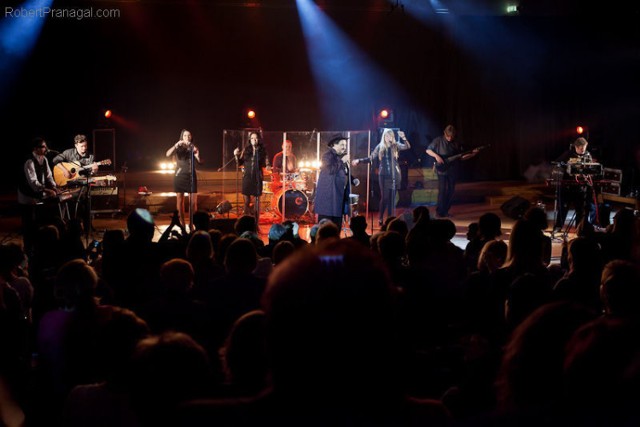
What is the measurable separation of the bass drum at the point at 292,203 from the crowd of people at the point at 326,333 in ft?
20.9

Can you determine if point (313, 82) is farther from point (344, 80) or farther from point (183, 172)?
point (183, 172)

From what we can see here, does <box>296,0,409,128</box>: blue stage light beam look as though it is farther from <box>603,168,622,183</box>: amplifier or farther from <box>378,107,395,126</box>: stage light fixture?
<box>603,168,622,183</box>: amplifier

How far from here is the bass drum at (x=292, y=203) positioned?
1376cm

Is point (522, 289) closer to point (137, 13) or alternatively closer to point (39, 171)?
point (39, 171)

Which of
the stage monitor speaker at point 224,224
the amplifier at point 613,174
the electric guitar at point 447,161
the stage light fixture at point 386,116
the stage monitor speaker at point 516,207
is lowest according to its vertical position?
the stage monitor speaker at point 224,224

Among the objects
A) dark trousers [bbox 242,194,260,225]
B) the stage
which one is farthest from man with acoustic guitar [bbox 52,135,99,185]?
dark trousers [bbox 242,194,260,225]

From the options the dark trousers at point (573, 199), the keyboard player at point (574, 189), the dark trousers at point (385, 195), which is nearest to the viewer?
the keyboard player at point (574, 189)

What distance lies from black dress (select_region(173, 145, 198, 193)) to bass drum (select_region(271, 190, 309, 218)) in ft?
5.95

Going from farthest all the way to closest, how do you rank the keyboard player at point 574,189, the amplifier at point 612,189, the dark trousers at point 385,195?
the amplifier at point 612,189
the dark trousers at point 385,195
the keyboard player at point 574,189

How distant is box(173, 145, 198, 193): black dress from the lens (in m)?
12.6

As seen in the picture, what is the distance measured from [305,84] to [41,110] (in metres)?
7.43

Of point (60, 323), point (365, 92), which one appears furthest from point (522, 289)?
point (365, 92)

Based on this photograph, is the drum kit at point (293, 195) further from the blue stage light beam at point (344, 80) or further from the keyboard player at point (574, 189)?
the blue stage light beam at point (344, 80)

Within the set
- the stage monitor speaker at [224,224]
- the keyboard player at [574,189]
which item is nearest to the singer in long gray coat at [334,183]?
the stage monitor speaker at [224,224]
